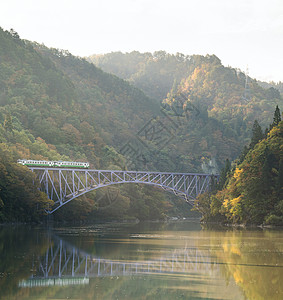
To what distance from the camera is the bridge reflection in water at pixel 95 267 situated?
83.9 feet

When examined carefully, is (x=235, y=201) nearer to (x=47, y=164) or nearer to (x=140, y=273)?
(x=47, y=164)

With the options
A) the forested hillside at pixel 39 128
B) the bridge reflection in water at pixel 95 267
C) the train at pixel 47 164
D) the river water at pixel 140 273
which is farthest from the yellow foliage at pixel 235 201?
the bridge reflection in water at pixel 95 267

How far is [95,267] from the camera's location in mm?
29812

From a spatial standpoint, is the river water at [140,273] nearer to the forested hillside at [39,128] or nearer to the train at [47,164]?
the forested hillside at [39,128]

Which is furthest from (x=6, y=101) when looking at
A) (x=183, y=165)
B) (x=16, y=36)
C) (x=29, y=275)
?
(x=29, y=275)

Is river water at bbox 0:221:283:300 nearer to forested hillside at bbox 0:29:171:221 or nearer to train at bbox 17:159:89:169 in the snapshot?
forested hillside at bbox 0:29:171:221

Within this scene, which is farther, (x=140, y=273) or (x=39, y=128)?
(x=39, y=128)

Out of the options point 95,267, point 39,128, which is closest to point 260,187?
point 95,267

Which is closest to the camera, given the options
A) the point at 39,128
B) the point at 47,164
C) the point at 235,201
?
the point at 235,201

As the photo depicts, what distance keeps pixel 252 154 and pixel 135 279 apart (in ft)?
204

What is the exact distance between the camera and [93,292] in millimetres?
22422

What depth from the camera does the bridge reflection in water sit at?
83.9 feet


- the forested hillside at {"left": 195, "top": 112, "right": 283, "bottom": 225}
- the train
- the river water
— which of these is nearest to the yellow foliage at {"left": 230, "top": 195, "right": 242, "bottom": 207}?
the forested hillside at {"left": 195, "top": 112, "right": 283, "bottom": 225}

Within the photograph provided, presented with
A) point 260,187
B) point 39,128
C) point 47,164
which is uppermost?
point 39,128
